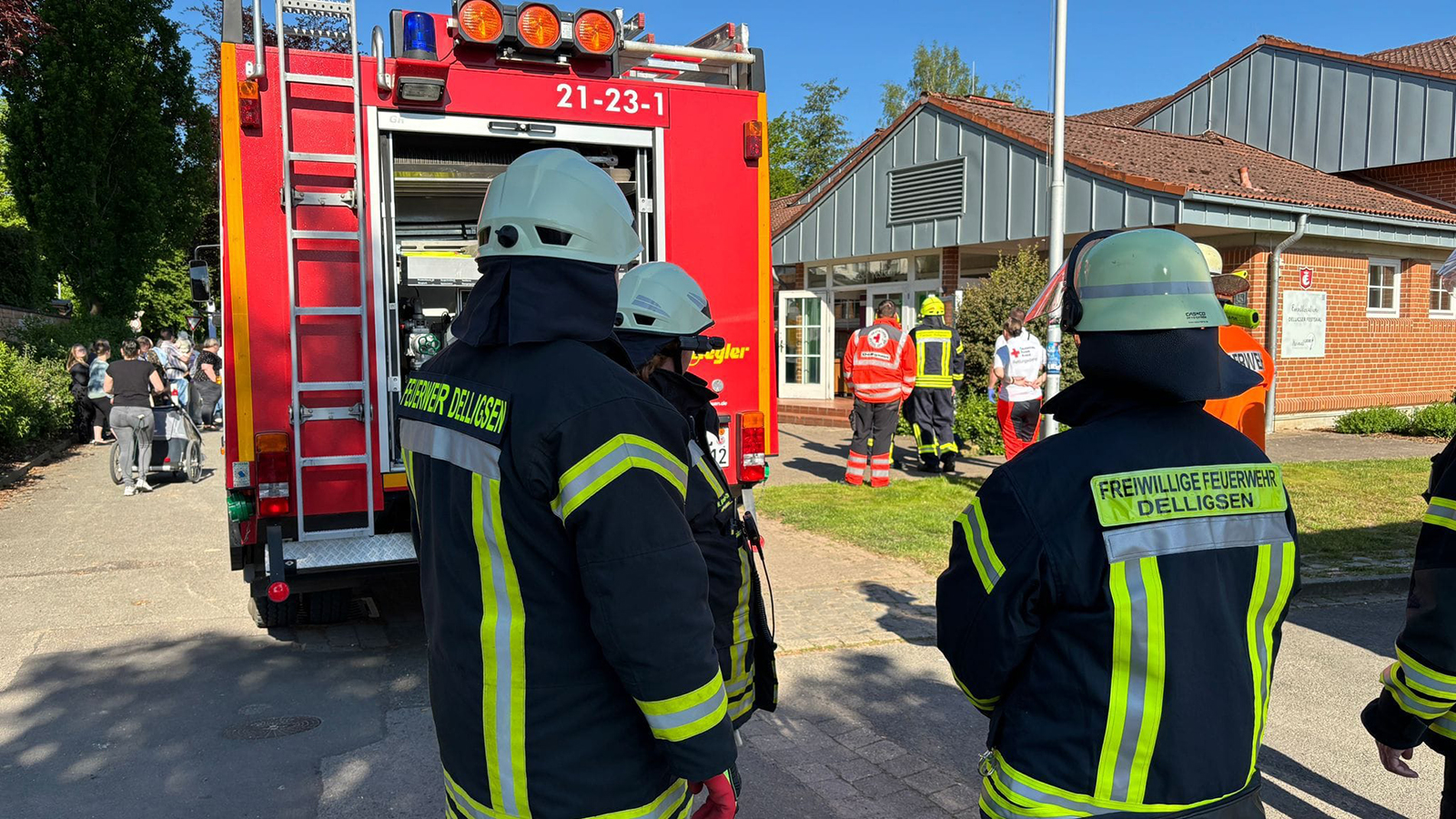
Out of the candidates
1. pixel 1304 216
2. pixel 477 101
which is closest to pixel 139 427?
pixel 477 101

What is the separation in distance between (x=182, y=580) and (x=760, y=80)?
5.39 metres

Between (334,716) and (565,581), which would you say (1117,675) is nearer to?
(565,581)

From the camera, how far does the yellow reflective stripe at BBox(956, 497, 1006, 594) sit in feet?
5.68

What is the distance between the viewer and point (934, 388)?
11000 mm

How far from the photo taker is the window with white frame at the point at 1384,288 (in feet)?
52.7

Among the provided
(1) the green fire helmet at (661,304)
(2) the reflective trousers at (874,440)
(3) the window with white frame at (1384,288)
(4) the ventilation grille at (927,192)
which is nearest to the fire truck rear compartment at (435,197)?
(1) the green fire helmet at (661,304)

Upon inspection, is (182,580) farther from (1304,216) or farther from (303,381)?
(1304,216)

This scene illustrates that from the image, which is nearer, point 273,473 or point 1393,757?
point 1393,757

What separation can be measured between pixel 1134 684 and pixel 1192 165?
16248mm

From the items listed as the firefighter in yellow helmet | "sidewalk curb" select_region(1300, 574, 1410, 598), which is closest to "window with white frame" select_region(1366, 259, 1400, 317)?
the firefighter in yellow helmet

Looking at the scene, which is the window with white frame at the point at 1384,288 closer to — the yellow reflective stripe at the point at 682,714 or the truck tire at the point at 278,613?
the truck tire at the point at 278,613

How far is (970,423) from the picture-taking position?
12.5 m

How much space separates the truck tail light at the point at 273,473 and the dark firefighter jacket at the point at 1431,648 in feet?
14.5

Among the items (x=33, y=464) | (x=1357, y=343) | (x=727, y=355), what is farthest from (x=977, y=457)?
(x=33, y=464)
